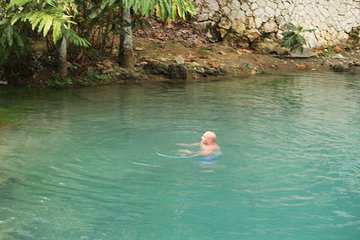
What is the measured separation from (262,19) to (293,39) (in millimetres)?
1421

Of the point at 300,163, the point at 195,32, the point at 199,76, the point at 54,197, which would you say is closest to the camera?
the point at 54,197

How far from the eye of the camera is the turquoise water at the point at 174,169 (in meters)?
4.93

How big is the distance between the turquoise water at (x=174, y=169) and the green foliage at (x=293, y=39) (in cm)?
486

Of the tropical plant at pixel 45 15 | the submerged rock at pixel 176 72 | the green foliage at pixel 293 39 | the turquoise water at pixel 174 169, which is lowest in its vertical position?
the turquoise water at pixel 174 169

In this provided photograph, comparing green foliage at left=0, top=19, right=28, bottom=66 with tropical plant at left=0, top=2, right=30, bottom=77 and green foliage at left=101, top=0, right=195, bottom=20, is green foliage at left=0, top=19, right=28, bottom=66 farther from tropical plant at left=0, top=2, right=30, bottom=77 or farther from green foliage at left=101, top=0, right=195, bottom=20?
green foliage at left=101, top=0, right=195, bottom=20

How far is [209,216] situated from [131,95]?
20.9 ft

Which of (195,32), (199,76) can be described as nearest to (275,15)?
(195,32)

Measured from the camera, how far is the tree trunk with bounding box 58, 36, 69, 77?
11609 millimetres

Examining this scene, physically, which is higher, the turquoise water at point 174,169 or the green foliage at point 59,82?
the green foliage at point 59,82

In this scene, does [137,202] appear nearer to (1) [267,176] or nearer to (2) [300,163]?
(1) [267,176]

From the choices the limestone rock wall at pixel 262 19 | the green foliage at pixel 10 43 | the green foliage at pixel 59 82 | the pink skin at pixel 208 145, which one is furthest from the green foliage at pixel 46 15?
the limestone rock wall at pixel 262 19

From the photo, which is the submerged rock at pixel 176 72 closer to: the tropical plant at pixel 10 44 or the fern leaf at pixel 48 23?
the tropical plant at pixel 10 44

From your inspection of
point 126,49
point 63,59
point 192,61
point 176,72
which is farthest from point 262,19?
point 63,59

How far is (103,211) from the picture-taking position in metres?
5.21
